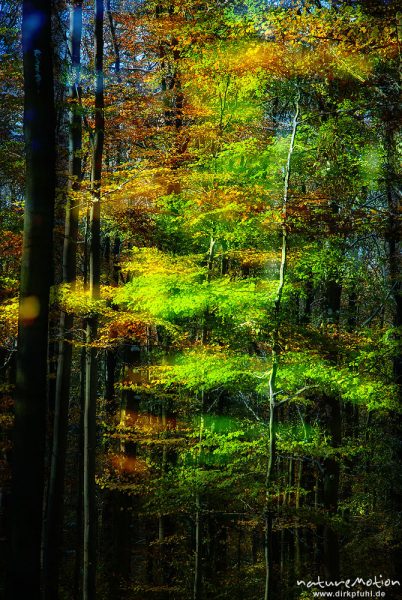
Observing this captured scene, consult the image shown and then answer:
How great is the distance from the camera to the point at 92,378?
10.1m

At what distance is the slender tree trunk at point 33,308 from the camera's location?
15.5 ft

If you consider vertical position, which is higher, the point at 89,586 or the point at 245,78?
the point at 245,78

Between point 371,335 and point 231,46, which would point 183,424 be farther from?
point 231,46

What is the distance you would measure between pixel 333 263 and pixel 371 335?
184cm

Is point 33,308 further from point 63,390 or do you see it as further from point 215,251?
point 215,251

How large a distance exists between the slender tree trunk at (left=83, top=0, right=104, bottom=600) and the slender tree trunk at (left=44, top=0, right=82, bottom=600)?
0.46 meters

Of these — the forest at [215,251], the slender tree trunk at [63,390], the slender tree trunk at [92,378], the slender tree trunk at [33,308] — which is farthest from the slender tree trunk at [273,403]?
the slender tree trunk at [33,308]

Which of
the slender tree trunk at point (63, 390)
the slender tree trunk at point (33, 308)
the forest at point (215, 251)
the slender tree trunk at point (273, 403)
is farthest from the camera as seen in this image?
the slender tree trunk at point (63, 390)

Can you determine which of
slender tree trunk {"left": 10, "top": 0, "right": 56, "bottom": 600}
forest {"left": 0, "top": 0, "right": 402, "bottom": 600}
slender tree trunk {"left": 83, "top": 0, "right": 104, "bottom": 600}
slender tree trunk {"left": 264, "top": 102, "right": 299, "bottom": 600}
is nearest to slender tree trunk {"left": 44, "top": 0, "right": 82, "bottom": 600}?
forest {"left": 0, "top": 0, "right": 402, "bottom": 600}

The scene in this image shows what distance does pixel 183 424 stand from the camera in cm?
1377

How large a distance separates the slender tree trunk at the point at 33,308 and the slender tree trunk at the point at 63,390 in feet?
15.3

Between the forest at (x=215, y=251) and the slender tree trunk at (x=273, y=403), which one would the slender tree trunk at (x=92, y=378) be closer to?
the forest at (x=215, y=251)

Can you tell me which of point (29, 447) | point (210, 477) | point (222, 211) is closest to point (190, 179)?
point (222, 211)

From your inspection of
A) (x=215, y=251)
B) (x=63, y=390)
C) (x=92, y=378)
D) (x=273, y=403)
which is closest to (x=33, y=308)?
(x=92, y=378)
